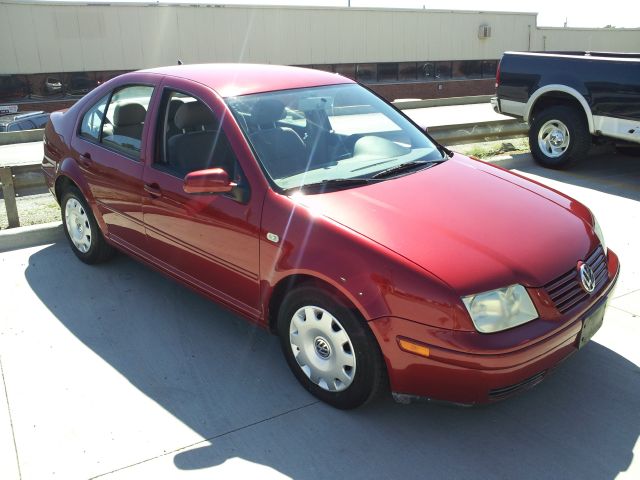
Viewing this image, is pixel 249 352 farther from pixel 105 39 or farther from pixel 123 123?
pixel 105 39

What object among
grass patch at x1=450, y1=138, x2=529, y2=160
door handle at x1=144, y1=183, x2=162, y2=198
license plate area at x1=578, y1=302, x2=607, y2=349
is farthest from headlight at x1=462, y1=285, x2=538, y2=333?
grass patch at x1=450, y1=138, x2=529, y2=160

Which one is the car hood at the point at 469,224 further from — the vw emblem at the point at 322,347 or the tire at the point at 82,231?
the tire at the point at 82,231

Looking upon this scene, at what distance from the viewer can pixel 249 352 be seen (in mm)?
3904

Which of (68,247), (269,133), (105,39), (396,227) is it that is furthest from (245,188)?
(105,39)

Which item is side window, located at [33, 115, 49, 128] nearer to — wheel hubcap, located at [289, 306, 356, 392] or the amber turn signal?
wheel hubcap, located at [289, 306, 356, 392]

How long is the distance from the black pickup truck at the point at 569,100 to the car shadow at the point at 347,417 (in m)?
4.75

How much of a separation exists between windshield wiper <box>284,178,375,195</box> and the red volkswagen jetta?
0.04ft

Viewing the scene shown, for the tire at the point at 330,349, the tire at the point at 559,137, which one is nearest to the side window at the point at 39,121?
the tire at the point at 559,137

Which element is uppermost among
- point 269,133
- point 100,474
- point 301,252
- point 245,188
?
point 269,133

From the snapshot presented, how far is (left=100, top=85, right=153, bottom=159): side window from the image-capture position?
439 centimetres

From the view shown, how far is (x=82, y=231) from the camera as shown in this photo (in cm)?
521

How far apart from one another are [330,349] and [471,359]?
76 centimetres

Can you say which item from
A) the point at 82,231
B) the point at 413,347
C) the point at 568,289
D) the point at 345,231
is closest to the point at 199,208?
the point at 345,231

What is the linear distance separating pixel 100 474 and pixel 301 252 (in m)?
1.42
